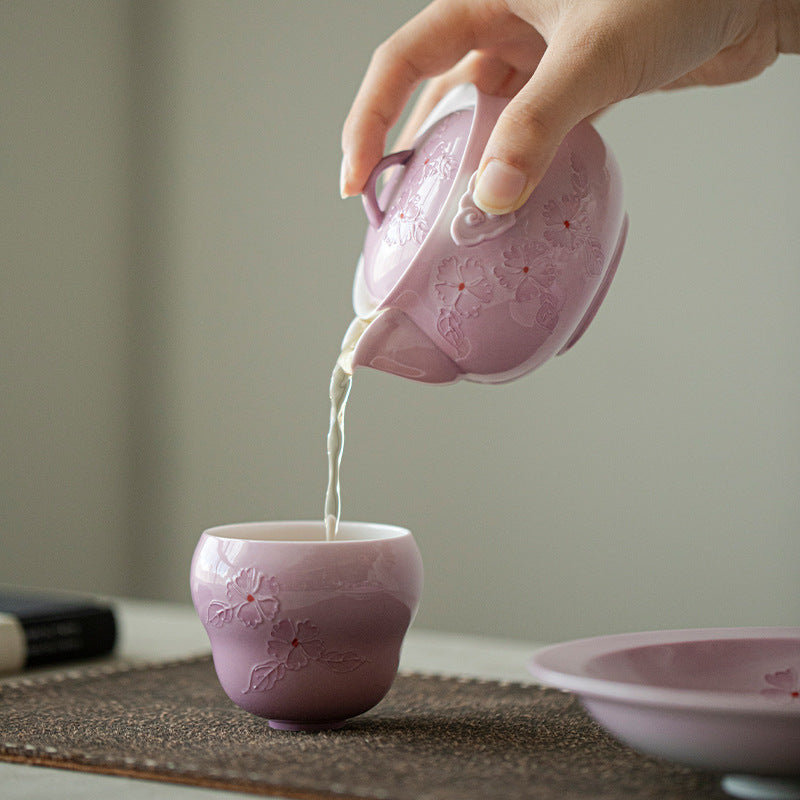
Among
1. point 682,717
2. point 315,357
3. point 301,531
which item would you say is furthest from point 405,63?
point 315,357

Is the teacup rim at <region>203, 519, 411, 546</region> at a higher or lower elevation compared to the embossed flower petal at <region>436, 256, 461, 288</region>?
lower

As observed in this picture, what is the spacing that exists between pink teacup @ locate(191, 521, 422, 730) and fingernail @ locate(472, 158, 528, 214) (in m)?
0.24

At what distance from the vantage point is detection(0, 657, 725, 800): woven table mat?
61 cm

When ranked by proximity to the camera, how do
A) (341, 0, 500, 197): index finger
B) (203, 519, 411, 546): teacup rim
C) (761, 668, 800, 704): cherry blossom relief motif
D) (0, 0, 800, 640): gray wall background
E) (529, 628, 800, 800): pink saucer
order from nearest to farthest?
(529, 628, 800, 800): pink saucer
(761, 668, 800, 704): cherry blossom relief motif
(203, 519, 411, 546): teacup rim
(341, 0, 500, 197): index finger
(0, 0, 800, 640): gray wall background

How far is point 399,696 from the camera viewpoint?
3.00ft

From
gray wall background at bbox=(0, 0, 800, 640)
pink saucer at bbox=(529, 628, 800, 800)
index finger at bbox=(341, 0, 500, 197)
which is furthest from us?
gray wall background at bbox=(0, 0, 800, 640)

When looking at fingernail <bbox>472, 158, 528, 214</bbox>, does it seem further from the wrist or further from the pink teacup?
the wrist

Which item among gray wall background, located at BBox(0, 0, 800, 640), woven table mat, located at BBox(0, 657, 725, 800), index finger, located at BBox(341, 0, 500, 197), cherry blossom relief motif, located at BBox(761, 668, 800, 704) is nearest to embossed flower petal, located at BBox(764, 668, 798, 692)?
cherry blossom relief motif, located at BBox(761, 668, 800, 704)

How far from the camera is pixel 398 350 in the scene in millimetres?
789

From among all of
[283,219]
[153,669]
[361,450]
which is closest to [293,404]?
[361,450]

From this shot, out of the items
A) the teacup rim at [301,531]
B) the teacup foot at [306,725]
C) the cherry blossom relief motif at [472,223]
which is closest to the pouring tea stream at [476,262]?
the cherry blossom relief motif at [472,223]

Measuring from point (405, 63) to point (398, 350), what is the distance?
0.34 m

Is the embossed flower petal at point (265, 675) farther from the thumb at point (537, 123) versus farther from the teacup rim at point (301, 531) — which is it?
the thumb at point (537, 123)

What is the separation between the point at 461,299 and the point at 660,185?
1936mm
